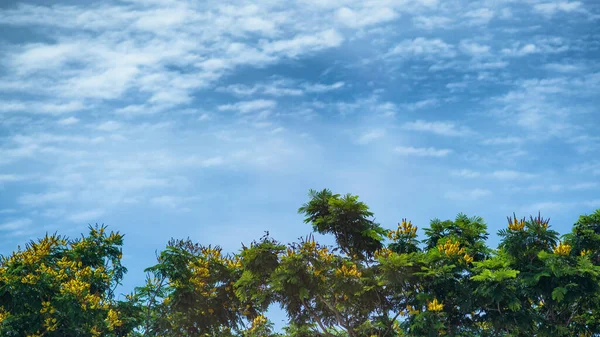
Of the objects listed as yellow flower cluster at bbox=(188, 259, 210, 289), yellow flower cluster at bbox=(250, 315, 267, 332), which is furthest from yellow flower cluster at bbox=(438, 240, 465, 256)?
yellow flower cluster at bbox=(188, 259, 210, 289)

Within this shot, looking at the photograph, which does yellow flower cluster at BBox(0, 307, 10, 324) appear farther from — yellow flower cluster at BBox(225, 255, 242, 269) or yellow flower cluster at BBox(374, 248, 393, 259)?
yellow flower cluster at BBox(374, 248, 393, 259)

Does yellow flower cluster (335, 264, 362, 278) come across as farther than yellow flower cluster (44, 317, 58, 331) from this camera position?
Yes

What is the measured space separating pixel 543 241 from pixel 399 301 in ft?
17.1

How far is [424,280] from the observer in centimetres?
2027

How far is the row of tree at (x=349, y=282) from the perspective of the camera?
19.3m

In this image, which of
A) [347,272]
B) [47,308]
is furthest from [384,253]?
[47,308]

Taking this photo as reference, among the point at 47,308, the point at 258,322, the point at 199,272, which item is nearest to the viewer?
the point at 47,308

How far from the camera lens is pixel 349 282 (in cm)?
2045

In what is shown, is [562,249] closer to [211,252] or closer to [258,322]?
[258,322]

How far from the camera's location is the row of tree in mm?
19312

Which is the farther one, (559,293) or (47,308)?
(47,308)

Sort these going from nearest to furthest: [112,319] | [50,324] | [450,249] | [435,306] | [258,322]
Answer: [435,306] → [450,249] → [50,324] → [112,319] → [258,322]

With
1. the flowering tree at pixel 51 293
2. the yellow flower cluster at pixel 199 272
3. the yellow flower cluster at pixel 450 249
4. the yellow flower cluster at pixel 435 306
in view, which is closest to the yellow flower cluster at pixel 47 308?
the flowering tree at pixel 51 293

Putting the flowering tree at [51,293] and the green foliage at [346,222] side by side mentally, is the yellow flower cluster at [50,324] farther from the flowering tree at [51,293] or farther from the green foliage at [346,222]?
the green foliage at [346,222]
